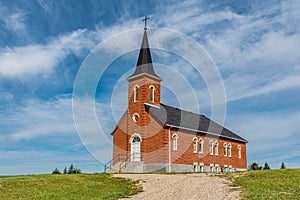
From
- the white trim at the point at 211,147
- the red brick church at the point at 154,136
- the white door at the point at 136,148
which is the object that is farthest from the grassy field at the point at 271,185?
the white trim at the point at 211,147

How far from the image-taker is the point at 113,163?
37.5 meters

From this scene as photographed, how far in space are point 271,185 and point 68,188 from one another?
1098cm

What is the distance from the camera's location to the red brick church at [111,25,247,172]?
3475cm

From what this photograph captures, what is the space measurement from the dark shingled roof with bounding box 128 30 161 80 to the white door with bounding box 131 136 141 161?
691 cm

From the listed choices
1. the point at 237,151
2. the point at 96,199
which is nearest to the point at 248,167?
the point at 237,151

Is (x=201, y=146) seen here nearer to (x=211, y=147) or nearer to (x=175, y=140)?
(x=211, y=147)

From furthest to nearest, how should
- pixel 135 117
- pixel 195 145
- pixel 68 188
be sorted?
pixel 195 145, pixel 135 117, pixel 68 188

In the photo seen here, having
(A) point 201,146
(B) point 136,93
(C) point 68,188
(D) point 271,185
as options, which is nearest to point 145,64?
(B) point 136,93

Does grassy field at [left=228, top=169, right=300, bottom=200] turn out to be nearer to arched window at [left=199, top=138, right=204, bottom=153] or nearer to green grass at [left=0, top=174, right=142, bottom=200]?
green grass at [left=0, top=174, right=142, bottom=200]

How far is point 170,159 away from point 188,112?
1145cm

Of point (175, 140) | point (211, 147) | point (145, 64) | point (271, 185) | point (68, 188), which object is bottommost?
point (68, 188)

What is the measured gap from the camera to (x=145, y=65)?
38406mm

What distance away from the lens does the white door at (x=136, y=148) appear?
35875 mm

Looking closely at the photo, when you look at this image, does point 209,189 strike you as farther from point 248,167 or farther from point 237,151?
point 248,167
